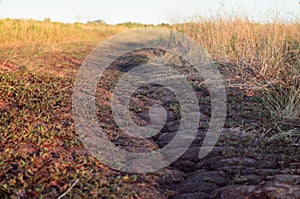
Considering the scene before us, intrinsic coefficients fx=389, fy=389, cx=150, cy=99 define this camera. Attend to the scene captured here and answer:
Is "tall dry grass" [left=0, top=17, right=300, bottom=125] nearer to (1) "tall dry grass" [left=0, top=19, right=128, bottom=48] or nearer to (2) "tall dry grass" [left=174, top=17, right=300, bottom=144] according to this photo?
(2) "tall dry grass" [left=174, top=17, right=300, bottom=144]

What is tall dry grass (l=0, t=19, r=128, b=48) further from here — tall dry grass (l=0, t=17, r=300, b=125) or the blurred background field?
the blurred background field

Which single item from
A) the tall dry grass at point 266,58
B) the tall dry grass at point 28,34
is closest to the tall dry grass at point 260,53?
the tall dry grass at point 266,58

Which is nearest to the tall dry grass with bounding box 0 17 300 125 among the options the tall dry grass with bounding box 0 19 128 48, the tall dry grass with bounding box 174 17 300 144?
the tall dry grass with bounding box 174 17 300 144

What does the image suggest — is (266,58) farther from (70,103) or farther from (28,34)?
(28,34)

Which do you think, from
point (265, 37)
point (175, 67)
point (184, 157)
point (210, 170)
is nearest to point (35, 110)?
point (184, 157)

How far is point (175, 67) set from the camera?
6.30 m

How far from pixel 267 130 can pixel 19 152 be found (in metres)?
2.03

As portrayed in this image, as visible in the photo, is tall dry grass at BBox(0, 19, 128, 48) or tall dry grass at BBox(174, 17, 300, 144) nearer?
tall dry grass at BBox(174, 17, 300, 144)

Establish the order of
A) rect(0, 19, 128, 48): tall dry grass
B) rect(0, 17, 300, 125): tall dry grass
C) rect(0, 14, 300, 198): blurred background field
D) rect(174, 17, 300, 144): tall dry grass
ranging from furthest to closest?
rect(0, 19, 128, 48): tall dry grass
rect(0, 17, 300, 125): tall dry grass
rect(174, 17, 300, 144): tall dry grass
rect(0, 14, 300, 198): blurred background field

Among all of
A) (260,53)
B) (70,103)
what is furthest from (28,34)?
(70,103)

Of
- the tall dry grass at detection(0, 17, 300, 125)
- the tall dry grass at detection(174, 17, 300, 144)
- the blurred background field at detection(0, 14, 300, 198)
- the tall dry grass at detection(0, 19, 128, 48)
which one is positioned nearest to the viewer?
the blurred background field at detection(0, 14, 300, 198)

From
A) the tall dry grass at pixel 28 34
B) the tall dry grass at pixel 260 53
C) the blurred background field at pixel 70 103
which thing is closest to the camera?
the blurred background field at pixel 70 103

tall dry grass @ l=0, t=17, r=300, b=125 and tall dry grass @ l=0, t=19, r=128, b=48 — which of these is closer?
tall dry grass @ l=0, t=17, r=300, b=125

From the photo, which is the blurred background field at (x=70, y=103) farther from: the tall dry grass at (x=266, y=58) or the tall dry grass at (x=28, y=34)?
the tall dry grass at (x=28, y=34)
